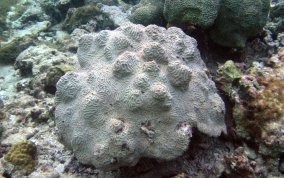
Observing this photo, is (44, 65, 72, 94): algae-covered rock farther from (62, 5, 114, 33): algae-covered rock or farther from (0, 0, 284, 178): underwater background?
(62, 5, 114, 33): algae-covered rock

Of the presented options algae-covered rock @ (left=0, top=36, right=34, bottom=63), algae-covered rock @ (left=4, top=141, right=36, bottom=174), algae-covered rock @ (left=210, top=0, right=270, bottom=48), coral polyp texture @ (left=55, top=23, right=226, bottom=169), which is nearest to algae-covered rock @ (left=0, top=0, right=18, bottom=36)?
algae-covered rock @ (left=0, top=36, right=34, bottom=63)

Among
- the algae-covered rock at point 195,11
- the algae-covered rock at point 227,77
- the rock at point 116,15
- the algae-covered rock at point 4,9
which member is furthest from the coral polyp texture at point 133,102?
the algae-covered rock at point 4,9

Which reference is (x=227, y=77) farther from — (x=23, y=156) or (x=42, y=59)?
(x=42, y=59)

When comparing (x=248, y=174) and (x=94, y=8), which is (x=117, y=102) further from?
(x=94, y=8)

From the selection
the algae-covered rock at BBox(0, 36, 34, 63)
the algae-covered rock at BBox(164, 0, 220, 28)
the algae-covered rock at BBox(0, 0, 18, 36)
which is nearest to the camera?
the algae-covered rock at BBox(164, 0, 220, 28)

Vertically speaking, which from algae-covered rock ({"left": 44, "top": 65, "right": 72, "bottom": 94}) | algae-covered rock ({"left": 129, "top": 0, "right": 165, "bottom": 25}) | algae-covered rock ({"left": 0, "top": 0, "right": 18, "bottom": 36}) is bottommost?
algae-covered rock ({"left": 0, "top": 0, "right": 18, "bottom": 36})

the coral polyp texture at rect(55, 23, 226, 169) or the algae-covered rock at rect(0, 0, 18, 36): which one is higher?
the coral polyp texture at rect(55, 23, 226, 169)
